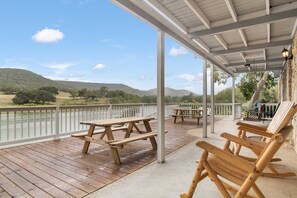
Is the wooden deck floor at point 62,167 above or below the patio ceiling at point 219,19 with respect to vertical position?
below

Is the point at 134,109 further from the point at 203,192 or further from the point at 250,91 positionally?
the point at 250,91

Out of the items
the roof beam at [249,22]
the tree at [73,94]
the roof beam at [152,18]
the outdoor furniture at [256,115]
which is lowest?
the outdoor furniture at [256,115]

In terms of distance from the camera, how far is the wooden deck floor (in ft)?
8.07

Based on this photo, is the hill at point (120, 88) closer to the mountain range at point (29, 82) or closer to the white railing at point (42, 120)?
the mountain range at point (29, 82)

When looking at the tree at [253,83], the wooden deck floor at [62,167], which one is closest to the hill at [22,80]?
the wooden deck floor at [62,167]

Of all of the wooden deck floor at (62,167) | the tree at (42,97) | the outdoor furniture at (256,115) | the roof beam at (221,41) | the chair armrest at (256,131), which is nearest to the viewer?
the wooden deck floor at (62,167)

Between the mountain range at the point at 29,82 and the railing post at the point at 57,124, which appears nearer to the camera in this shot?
the railing post at the point at 57,124

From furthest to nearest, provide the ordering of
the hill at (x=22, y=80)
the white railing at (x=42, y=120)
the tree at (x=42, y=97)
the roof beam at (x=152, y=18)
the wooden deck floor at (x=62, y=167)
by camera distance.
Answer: the hill at (x=22, y=80)
the tree at (x=42, y=97)
the white railing at (x=42, y=120)
the roof beam at (x=152, y=18)
the wooden deck floor at (x=62, y=167)

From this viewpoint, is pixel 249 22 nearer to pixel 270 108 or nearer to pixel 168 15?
pixel 168 15

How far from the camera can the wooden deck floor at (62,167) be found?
2459 millimetres

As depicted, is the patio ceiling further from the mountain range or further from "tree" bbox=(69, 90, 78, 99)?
"tree" bbox=(69, 90, 78, 99)

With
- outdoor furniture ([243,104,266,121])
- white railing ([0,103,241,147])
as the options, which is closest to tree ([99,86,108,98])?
white railing ([0,103,241,147])

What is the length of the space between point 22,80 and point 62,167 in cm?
726

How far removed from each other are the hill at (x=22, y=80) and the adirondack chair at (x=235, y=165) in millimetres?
8482
